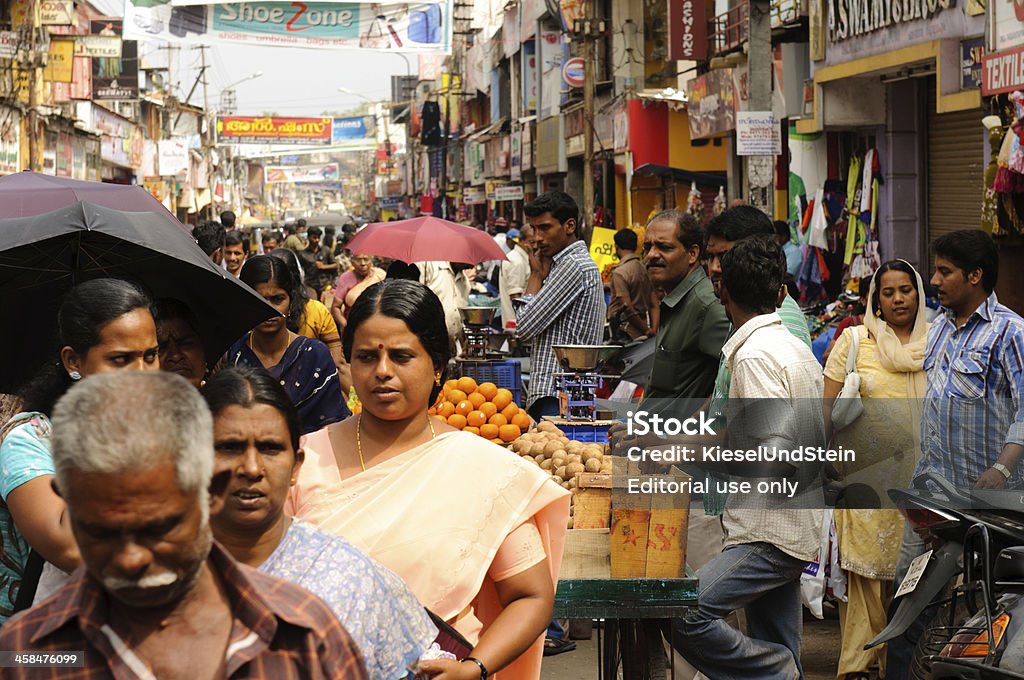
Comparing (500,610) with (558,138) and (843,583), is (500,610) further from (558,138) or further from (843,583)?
(558,138)

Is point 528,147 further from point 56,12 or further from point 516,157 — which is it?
point 56,12

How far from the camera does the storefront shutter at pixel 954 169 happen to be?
12.6 meters

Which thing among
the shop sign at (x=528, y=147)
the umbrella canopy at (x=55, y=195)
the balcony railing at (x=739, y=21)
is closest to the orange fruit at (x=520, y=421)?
the umbrella canopy at (x=55, y=195)

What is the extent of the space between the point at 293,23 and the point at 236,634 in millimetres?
14074

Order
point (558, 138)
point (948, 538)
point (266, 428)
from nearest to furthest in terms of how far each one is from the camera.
→ 1. point (266, 428)
2. point (948, 538)
3. point (558, 138)

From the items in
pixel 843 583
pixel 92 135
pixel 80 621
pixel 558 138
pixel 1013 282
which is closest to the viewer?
pixel 80 621

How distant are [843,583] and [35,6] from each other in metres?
24.2

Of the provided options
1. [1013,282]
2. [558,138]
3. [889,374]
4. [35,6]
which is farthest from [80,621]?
[558,138]

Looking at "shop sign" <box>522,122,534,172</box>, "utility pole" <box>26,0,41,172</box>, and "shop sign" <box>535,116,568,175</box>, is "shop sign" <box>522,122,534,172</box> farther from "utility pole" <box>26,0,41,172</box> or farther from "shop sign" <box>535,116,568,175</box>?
"utility pole" <box>26,0,41,172</box>

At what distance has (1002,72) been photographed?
9336mm

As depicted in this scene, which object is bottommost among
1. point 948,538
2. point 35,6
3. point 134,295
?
point 948,538

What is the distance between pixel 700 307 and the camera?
19.0ft

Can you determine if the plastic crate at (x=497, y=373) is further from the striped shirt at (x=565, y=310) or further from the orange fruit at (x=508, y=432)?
the orange fruit at (x=508, y=432)

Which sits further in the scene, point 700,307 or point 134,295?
point 700,307
